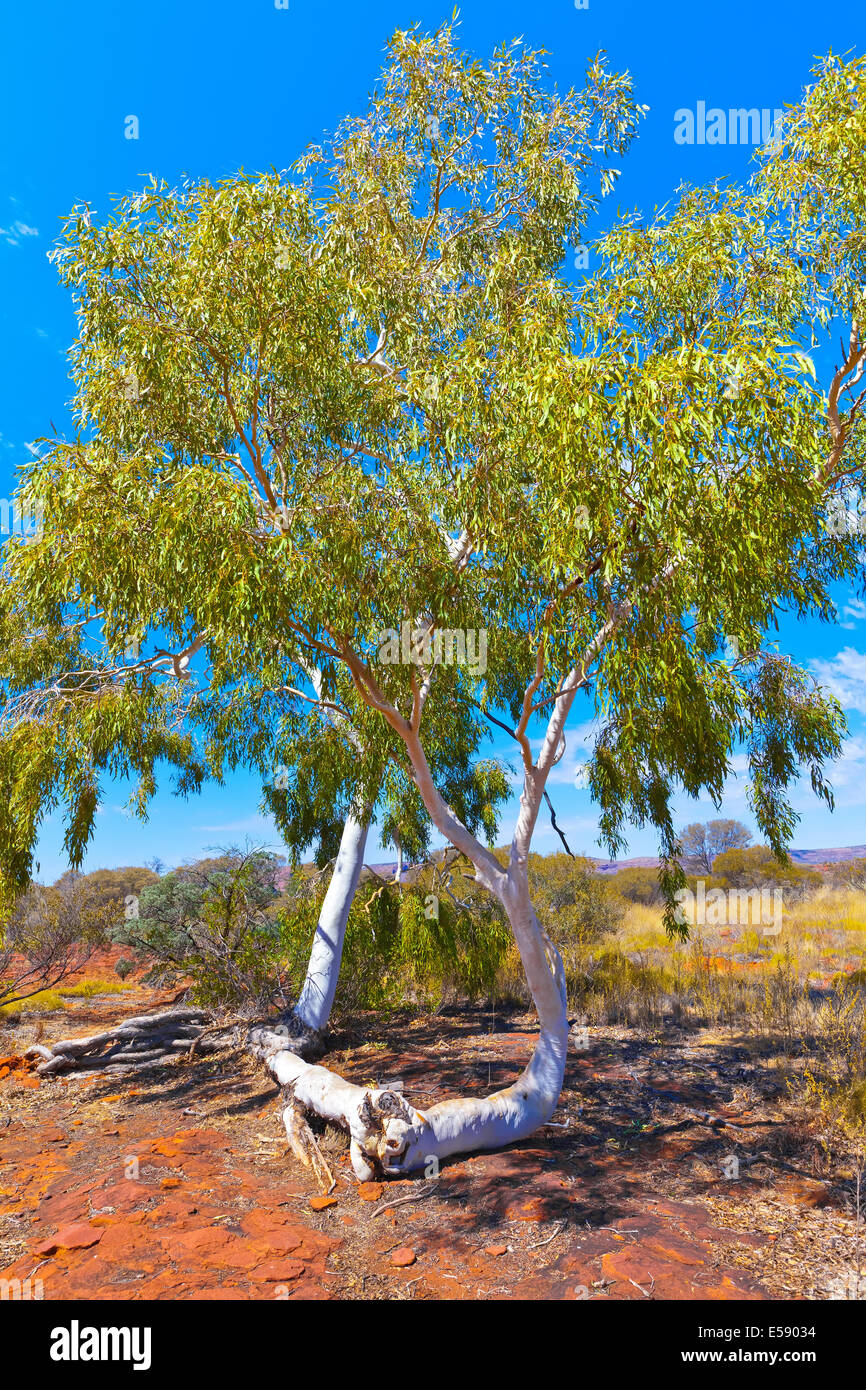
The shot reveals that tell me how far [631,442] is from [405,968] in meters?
8.78

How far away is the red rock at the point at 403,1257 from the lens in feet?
13.1

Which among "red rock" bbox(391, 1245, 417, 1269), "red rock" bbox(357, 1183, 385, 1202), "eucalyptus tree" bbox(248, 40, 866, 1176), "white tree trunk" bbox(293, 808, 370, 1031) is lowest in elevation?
"red rock" bbox(357, 1183, 385, 1202)

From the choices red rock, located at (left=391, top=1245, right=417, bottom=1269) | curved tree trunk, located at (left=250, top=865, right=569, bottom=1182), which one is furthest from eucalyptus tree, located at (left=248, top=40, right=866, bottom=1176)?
red rock, located at (left=391, top=1245, right=417, bottom=1269)

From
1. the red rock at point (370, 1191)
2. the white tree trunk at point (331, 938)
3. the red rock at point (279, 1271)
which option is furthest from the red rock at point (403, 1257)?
the white tree trunk at point (331, 938)

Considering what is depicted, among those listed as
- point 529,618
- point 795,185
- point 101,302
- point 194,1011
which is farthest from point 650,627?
point 194,1011

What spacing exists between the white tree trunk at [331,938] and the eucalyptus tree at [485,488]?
4.39ft

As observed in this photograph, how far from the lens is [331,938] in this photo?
841cm

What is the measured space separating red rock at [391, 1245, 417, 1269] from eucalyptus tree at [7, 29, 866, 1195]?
0.97 metres

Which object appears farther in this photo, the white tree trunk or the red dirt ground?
the white tree trunk

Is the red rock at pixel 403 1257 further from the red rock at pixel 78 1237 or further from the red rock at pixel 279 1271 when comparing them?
the red rock at pixel 78 1237

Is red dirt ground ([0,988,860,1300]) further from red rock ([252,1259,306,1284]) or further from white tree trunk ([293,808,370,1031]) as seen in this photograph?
white tree trunk ([293,808,370,1031])

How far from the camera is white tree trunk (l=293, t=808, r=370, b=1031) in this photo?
838cm

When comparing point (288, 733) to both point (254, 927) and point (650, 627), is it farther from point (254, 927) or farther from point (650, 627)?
point (650, 627)

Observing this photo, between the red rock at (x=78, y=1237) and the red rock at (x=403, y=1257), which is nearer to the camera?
the red rock at (x=403, y=1257)
